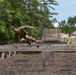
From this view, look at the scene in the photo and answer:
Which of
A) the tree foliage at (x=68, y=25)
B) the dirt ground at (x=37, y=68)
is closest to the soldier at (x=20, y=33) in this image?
the dirt ground at (x=37, y=68)

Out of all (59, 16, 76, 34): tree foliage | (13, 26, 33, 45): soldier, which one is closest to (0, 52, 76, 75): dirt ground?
(13, 26, 33, 45): soldier

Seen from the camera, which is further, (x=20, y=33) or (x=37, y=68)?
(x=20, y=33)

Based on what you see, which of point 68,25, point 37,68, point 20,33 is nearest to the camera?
point 37,68

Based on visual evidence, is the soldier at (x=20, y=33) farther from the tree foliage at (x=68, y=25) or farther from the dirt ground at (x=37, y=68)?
the tree foliage at (x=68, y=25)

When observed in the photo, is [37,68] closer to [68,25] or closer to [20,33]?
[20,33]

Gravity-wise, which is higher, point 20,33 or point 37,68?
point 20,33

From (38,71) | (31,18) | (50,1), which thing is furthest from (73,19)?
(38,71)

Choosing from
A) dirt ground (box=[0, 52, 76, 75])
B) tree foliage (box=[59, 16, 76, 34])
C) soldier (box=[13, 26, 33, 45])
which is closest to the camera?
dirt ground (box=[0, 52, 76, 75])

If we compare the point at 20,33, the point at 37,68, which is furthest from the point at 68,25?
the point at 37,68

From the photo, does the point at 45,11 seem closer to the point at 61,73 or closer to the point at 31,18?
the point at 31,18

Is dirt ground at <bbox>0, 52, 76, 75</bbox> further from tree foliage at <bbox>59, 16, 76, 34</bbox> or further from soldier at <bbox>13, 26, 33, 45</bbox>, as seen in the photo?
tree foliage at <bbox>59, 16, 76, 34</bbox>

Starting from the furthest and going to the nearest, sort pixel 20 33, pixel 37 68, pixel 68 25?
pixel 68 25 < pixel 20 33 < pixel 37 68

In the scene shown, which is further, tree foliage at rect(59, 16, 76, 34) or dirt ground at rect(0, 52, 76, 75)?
tree foliage at rect(59, 16, 76, 34)

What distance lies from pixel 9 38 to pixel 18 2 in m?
6.12
